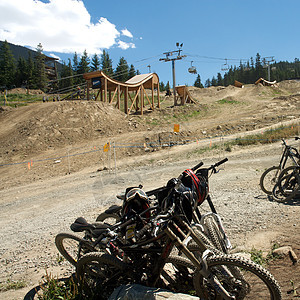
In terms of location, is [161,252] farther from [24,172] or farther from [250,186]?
[24,172]

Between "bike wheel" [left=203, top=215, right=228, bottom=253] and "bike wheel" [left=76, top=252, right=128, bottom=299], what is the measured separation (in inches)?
41.0

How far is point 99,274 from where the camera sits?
316 centimetres

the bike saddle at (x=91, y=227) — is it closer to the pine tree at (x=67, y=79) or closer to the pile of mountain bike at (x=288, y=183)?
the pile of mountain bike at (x=288, y=183)

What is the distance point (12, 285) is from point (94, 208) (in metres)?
3.89

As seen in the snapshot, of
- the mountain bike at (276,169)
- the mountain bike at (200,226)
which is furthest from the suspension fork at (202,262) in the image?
the mountain bike at (276,169)

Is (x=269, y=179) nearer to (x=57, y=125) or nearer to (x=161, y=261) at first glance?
(x=161, y=261)

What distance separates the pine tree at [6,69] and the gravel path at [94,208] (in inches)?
2504

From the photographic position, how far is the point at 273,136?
1644 cm

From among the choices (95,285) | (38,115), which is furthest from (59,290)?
(38,115)

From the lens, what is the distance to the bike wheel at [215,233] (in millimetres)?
3000

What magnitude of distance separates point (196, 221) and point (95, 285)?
1.43 metres

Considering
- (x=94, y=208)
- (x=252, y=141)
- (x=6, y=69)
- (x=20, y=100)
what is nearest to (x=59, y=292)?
(x=94, y=208)

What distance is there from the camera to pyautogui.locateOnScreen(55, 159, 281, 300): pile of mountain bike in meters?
2.48

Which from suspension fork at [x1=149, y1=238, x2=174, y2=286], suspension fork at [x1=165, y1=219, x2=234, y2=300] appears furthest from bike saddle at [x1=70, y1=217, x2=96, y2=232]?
suspension fork at [x1=165, y1=219, x2=234, y2=300]
